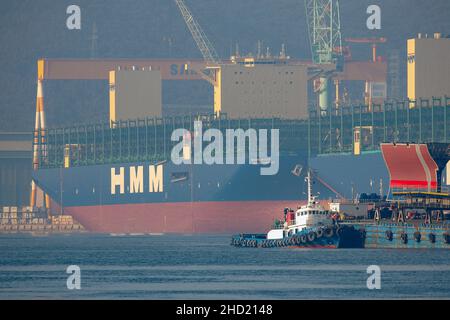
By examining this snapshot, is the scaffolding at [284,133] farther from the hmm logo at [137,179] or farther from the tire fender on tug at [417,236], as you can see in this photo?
the tire fender on tug at [417,236]

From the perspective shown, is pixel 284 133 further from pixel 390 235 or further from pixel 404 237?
pixel 404 237

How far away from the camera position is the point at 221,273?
8231cm

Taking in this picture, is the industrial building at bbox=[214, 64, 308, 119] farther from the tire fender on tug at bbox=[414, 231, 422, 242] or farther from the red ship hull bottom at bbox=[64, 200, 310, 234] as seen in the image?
the tire fender on tug at bbox=[414, 231, 422, 242]

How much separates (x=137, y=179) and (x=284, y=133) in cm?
1673

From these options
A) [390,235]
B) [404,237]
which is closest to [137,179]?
[390,235]

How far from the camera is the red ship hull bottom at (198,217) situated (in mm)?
143000

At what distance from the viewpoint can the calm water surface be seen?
70562 millimetres

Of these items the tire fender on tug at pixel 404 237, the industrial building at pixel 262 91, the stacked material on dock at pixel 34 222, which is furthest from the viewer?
the stacked material on dock at pixel 34 222

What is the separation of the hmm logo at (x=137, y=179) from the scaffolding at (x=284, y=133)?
1.60m

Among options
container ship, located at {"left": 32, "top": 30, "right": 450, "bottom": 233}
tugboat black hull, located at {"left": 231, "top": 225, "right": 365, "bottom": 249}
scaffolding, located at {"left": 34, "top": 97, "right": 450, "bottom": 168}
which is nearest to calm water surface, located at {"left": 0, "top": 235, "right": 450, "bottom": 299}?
tugboat black hull, located at {"left": 231, "top": 225, "right": 365, "bottom": 249}

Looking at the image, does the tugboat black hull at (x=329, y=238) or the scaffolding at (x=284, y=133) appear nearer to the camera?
the tugboat black hull at (x=329, y=238)

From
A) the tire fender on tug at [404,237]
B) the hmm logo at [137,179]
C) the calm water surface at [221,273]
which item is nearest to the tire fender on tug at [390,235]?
the tire fender on tug at [404,237]

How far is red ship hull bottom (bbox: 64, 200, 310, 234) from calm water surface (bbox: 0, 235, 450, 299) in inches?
1319

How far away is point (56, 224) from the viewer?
172 meters
